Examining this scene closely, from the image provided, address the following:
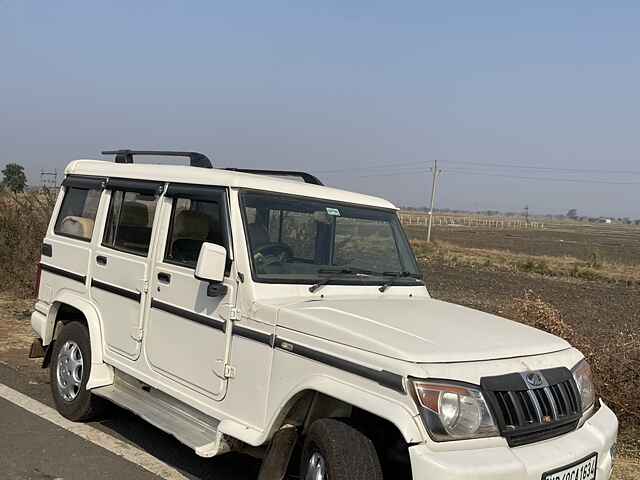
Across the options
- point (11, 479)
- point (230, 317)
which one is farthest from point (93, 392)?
point (230, 317)

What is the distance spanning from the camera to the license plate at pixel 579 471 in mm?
3150

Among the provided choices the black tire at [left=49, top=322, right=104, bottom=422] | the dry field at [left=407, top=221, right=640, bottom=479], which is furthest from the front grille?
the black tire at [left=49, top=322, right=104, bottom=422]

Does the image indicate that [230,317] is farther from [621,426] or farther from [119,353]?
[621,426]

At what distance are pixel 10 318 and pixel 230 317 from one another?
6964 mm

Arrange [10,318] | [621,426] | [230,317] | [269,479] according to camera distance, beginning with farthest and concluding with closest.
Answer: [10,318]
[621,426]
[230,317]
[269,479]

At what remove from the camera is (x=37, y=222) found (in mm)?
12281

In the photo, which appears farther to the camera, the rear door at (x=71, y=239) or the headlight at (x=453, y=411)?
the rear door at (x=71, y=239)

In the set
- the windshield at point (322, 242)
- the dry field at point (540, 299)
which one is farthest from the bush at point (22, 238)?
the windshield at point (322, 242)

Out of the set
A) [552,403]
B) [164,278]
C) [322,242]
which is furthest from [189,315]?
[552,403]

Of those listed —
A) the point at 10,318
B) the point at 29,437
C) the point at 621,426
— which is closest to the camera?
the point at 29,437

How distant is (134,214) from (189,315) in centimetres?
125

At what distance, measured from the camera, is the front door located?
13.5 feet

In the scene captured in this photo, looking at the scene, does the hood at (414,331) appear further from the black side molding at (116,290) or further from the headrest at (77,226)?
the headrest at (77,226)

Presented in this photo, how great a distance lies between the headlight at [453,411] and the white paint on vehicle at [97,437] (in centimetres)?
214
